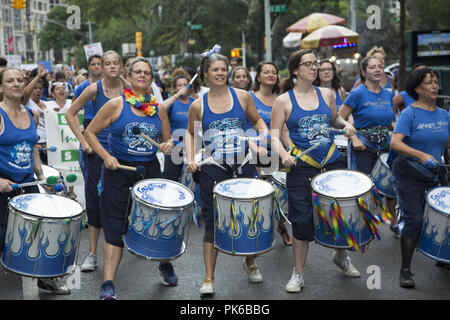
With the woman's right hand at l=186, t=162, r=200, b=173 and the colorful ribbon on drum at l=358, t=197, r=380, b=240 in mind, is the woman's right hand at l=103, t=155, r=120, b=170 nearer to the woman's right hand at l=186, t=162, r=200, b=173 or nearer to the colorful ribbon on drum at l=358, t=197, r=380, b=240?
the woman's right hand at l=186, t=162, r=200, b=173

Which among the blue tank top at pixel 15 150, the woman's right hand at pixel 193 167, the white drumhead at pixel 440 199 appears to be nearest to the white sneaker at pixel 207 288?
the woman's right hand at pixel 193 167

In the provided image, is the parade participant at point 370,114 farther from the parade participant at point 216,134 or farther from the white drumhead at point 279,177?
the parade participant at point 216,134

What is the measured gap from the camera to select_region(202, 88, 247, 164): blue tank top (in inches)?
203

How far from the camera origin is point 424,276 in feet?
Result: 18.1

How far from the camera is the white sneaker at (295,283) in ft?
16.9

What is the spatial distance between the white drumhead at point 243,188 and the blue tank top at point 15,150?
1.57m

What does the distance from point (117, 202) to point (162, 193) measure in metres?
0.49

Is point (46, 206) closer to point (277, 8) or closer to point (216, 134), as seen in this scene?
point (216, 134)

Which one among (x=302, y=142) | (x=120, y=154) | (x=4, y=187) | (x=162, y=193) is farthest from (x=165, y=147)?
(x=4, y=187)

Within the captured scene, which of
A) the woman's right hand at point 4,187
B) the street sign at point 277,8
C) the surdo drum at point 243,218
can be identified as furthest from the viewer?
the street sign at point 277,8

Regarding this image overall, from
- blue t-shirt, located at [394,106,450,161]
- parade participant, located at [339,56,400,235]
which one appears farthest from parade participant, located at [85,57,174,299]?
parade participant, located at [339,56,400,235]

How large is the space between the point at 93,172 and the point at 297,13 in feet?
115
